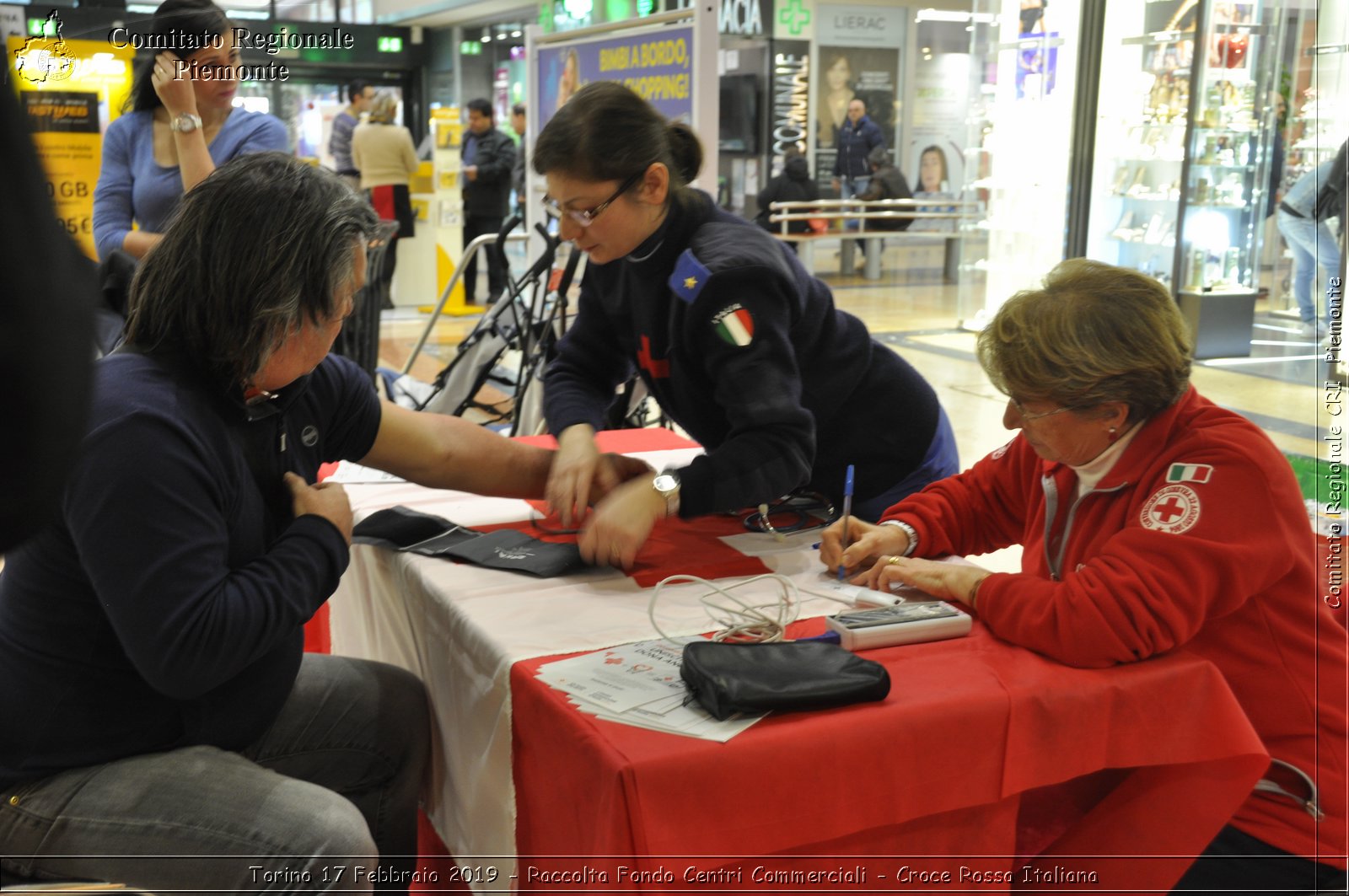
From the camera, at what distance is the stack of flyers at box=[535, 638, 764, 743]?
1.27 metres

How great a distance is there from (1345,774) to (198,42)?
297 centimetres

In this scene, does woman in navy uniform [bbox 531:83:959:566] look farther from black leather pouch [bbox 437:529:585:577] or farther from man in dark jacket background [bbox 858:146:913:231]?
man in dark jacket background [bbox 858:146:913:231]

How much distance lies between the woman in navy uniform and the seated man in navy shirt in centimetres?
49

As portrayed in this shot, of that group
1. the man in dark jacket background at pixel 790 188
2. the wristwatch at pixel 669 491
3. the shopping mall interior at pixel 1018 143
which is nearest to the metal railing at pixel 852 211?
the man in dark jacket background at pixel 790 188

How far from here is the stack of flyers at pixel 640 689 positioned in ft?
4.17

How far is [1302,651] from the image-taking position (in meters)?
1.52

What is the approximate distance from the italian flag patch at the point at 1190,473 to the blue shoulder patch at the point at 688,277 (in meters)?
0.75

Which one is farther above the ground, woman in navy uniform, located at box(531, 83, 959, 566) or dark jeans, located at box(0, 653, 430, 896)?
woman in navy uniform, located at box(531, 83, 959, 566)

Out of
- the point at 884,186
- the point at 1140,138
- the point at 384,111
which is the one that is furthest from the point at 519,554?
the point at 884,186

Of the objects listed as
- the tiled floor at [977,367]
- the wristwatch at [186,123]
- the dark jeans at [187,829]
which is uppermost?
the wristwatch at [186,123]

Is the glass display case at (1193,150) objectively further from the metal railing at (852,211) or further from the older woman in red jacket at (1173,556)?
the older woman in red jacket at (1173,556)

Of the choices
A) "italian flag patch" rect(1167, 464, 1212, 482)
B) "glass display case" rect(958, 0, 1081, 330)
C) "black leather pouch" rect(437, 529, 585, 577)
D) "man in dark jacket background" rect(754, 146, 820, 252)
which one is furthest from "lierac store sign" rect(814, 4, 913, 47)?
"italian flag patch" rect(1167, 464, 1212, 482)

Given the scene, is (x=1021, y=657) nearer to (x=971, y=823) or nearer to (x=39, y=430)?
(x=971, y=823)

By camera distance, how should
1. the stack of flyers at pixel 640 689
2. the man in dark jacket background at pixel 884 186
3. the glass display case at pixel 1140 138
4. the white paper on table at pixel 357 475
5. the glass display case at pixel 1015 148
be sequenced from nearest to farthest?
the stack of flyers at pixel 640 689 < the white paper on table at pixel 357 475 < the glass display case at pixel 1140 138 < the glass display case at pixel 1015 148 < the man in dark jacket background at pixel 884 186
